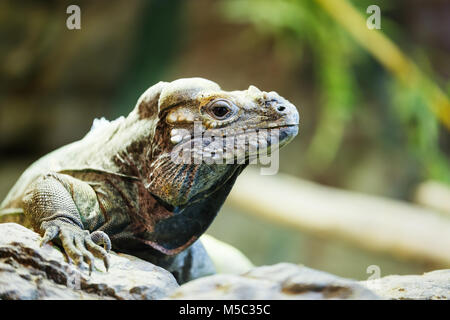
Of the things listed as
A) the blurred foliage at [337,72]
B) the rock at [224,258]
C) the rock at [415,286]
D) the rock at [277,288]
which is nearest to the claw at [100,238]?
the rock at [277,288]

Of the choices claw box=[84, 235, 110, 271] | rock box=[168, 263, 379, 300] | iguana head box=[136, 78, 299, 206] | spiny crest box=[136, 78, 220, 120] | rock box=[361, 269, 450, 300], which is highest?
spiny crest box=[136, 78, 220, 120]

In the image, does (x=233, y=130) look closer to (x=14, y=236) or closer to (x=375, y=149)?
(x=14, y=236)

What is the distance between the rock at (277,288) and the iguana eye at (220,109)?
0.79 metres

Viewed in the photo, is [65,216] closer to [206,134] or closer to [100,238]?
[100,238]

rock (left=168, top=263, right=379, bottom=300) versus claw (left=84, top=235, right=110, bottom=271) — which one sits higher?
claw (left=84, top=235, right=110, bottom=271)

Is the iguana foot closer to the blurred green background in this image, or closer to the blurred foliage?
the blurred green background

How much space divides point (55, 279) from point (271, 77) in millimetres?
7525

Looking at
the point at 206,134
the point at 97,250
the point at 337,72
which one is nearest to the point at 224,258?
the point at 206,134

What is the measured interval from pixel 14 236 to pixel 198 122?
926 millimetres

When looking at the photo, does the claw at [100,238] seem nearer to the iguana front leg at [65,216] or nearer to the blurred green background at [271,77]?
the iguana front leg at [65,216]

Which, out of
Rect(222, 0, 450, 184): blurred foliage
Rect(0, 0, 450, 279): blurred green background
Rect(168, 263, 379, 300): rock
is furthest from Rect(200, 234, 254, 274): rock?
Rect(222, 0, 450, 184): blurred foliage

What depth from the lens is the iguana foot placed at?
2.03 metres

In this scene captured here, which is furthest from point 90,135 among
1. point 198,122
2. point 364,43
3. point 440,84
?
point 440,84

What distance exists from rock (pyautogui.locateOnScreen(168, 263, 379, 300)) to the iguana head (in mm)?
595
